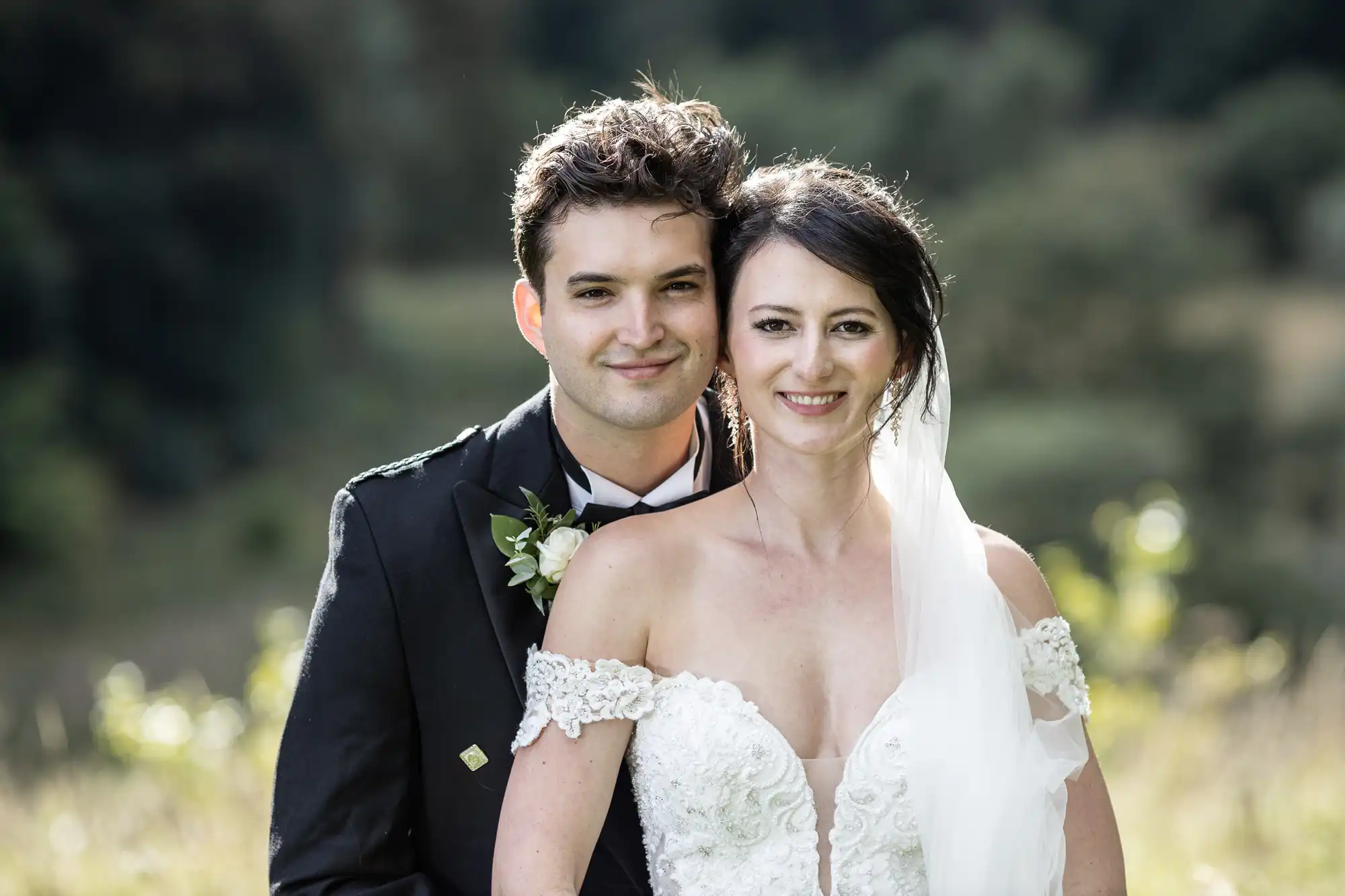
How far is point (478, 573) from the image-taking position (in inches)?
119

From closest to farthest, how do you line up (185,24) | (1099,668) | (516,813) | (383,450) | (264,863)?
(516,813), (264,863), (1099,668), (185,24), (383,450)

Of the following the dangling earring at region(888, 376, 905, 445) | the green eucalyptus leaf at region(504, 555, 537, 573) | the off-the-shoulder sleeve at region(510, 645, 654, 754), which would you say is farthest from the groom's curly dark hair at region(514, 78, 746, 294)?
the off-the-shoulder sleeve at region(510, 645, 654, 754)

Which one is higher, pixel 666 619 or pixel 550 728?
pixel 666 619

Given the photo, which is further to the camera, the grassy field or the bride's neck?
the grassy field

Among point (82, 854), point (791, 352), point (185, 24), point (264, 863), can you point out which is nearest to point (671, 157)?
point (791, 352)

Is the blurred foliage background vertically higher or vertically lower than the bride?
higher

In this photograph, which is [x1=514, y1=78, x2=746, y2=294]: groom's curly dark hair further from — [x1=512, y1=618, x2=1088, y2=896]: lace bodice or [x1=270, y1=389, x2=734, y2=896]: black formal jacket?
[x1=512, y1=618, x2=1088, y2=896]: lace bodice

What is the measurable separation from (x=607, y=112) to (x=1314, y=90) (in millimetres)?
14600

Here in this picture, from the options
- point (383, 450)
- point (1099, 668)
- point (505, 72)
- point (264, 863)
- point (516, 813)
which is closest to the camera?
point (516, 813)

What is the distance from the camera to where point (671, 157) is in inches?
119

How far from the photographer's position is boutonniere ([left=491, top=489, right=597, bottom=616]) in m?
2.95

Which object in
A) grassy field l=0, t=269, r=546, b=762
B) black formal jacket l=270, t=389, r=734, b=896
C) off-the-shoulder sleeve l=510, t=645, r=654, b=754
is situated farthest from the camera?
grassy field l=0, t=269, r=546, b=762

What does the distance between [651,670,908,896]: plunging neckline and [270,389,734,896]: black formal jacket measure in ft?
0.98

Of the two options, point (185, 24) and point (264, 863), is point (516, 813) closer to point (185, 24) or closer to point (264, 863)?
point (264, 863)
